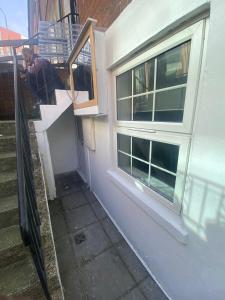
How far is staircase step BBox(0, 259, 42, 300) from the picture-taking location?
0.95 meters

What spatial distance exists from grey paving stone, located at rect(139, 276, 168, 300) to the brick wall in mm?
2799

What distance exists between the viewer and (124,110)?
5.81 ft

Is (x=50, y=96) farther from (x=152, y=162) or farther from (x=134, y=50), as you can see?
(x=152, y=162)

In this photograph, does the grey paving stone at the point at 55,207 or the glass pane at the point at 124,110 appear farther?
the grey paving stone at the point at 55,207

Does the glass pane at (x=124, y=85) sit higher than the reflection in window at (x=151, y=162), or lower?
higher

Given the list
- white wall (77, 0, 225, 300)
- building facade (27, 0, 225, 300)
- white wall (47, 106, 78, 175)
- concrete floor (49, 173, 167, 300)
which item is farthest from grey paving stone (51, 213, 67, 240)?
→ white wall (47, 106, 78, 175)

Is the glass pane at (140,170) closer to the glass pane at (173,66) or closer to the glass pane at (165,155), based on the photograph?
the glass pane at (165,155)

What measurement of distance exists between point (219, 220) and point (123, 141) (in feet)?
4.19

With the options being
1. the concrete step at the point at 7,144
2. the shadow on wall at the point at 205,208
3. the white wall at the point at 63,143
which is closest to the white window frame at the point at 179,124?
the shadow on wall at the point at 205,208

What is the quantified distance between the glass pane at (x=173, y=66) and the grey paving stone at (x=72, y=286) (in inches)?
84.5

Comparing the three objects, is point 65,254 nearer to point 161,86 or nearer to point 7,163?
point 7,163

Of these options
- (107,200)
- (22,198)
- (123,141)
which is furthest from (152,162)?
(107,200)

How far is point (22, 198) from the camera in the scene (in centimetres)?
71

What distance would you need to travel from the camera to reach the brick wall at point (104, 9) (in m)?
1.49
